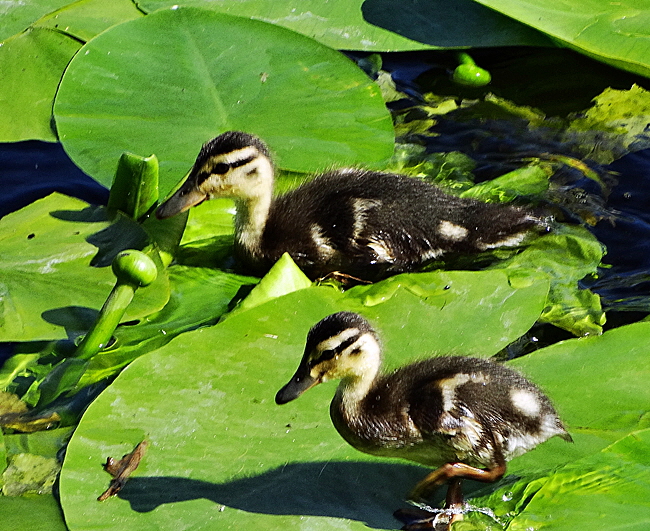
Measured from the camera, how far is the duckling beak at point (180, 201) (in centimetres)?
374

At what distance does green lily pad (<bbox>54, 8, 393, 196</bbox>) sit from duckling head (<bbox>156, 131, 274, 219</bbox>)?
22cm

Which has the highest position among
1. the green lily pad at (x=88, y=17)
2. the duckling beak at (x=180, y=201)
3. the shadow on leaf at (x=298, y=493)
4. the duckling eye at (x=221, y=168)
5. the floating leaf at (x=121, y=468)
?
the green lily pad at (x=88, y=17)

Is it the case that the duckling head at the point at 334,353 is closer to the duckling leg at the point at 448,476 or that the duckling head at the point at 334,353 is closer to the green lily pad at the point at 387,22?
the duckling leg at the point at 448,476

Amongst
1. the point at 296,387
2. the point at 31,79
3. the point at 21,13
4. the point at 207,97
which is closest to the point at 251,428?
the point at 296,387

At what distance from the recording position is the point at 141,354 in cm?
324

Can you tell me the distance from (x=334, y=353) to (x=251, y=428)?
1.28 ft

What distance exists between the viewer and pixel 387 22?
195 inches

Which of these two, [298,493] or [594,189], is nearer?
[298,493]

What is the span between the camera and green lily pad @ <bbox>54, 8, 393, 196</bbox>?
4.14 m

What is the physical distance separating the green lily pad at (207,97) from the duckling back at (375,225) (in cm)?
28

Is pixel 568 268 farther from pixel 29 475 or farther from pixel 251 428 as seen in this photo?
pixel 29 475

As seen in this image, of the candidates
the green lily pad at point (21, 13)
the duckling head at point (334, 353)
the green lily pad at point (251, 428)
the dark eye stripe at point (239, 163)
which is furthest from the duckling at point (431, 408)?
the green lily pad at point (21, 13)

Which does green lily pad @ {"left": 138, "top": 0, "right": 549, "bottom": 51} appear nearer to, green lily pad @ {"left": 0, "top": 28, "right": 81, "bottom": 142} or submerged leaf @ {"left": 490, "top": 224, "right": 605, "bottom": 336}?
green lily pad @ {"left": 0, "top": 28, "right": 81, "bottom": 142}

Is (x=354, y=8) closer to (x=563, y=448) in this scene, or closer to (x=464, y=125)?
(x=464, y=125)
